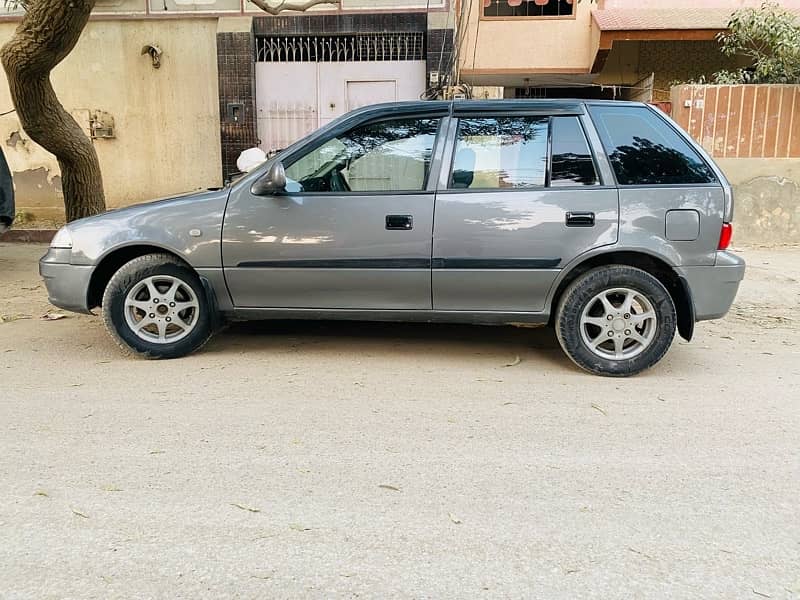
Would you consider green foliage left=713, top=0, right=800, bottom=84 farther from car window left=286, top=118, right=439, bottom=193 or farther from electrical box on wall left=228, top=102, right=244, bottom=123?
electrical box on wall left=228, top=102, right=244, bottom=123

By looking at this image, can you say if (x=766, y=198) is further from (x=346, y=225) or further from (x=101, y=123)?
(x=101, y=123)

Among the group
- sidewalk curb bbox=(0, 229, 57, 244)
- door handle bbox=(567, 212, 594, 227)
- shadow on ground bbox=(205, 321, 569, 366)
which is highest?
door handle bbox=(567, 212, 594, 227)

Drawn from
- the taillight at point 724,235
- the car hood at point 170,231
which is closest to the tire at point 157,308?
the car hood at point 170,231

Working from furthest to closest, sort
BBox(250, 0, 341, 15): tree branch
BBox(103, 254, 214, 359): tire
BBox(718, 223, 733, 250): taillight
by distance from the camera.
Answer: BBox(250, 0, 341, 15): tree branch → BBox(103, 254, 214, 359): tire → BBox(718, 223, 733, 250): taillight

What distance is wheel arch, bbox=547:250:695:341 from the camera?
450cm

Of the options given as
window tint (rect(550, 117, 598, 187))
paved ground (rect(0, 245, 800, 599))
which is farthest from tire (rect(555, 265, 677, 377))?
window tint (rect(550, 117, 598, 187))

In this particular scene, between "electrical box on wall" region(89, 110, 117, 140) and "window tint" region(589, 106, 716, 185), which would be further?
"electrical box on wall" region(89, 110, 117, 140)

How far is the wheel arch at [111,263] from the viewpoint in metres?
4.74

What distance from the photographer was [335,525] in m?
2.72

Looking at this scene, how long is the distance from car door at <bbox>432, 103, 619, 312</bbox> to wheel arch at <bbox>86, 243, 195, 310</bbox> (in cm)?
184

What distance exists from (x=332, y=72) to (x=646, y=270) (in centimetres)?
809

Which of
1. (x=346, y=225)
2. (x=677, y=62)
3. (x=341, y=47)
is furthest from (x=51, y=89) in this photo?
(x=677, y=62)

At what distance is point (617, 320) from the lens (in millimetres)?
4500

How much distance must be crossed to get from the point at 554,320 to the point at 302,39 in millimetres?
8456
